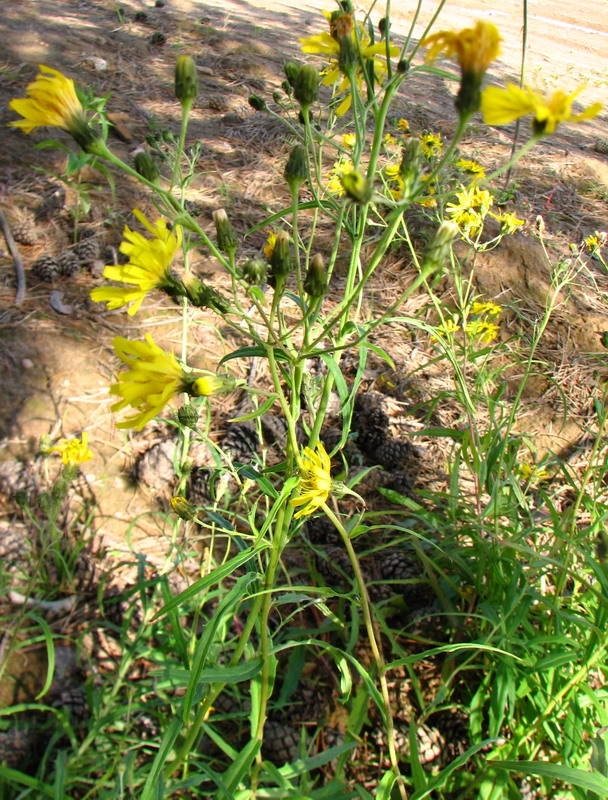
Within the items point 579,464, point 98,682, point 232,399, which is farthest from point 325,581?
point 579,464

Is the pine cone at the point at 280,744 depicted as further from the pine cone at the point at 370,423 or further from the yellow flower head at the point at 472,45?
the yellow flower head at the point at 472,45

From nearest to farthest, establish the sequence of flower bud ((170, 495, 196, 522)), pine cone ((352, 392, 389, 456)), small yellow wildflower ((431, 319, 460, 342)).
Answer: flower bud ((170, 495, 196, 522)), small yellow wildflower ((431, 319, 460, 342)), pine cone ((352, 392, 389, 456))

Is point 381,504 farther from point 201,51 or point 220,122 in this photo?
point 201,51

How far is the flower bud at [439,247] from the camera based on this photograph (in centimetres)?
89

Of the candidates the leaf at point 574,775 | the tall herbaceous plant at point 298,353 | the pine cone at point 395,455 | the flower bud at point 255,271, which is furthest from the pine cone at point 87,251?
the leaf at point 574,775

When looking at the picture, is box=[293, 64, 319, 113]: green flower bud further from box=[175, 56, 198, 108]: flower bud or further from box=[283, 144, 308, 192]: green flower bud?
box=[175, 56, 198, 108]: flower bud

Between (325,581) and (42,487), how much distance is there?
1.03m

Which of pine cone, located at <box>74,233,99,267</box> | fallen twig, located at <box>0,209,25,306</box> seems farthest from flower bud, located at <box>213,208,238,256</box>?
pine cone, located at <box>74,233,99,267</box>

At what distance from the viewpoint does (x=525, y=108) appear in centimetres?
75

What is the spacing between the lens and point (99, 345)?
94.3 inches

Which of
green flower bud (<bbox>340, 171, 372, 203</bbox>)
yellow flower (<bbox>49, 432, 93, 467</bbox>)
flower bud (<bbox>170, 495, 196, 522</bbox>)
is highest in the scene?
green flower bud (<bbox>340, 171, 372, 203</bbox>)

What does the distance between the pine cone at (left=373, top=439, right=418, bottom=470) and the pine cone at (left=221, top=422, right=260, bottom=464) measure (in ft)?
1.58

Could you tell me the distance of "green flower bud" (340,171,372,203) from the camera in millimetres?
733

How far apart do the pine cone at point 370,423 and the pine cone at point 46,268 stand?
1.58 metres
